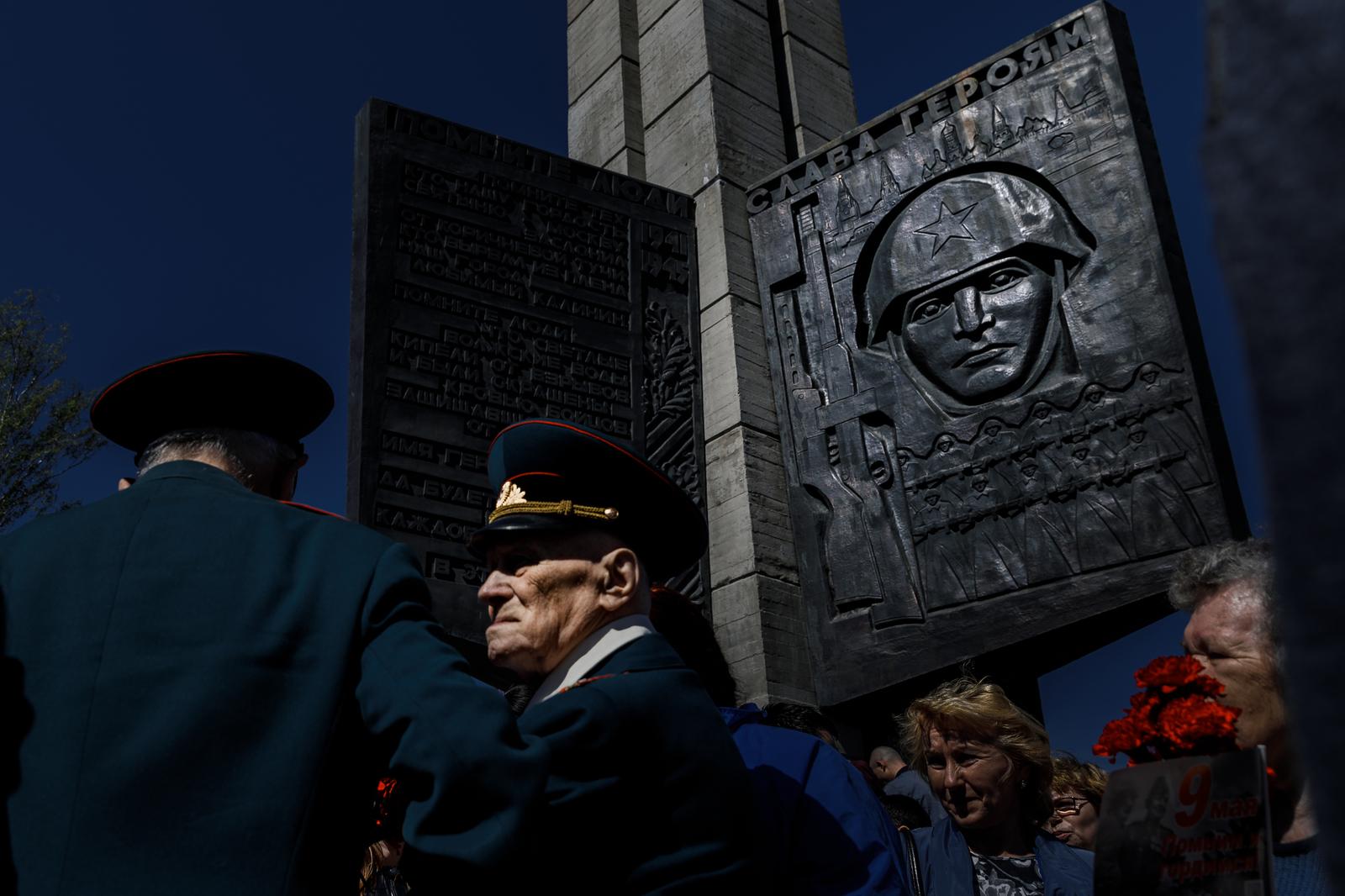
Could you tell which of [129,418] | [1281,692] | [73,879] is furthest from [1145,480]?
[73,879]

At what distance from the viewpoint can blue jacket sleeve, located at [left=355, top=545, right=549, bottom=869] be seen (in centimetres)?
130

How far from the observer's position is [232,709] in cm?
140

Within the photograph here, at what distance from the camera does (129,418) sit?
1971 millimetres

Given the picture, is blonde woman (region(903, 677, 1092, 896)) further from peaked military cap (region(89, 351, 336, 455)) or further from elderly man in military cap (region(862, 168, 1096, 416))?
peaked military cap (region(89, 351, 336, 455))

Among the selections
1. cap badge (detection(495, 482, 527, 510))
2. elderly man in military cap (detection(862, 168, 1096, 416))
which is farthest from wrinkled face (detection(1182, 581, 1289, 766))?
elderly man in military cap (detection(862, 168, 1096, 416))

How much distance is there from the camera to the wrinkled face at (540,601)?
187cm

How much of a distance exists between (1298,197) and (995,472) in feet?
13.9

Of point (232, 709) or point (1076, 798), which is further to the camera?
point (1076, 798)

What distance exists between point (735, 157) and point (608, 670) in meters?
4.87

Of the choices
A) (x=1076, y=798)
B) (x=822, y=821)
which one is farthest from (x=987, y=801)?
(x=822, y=821)

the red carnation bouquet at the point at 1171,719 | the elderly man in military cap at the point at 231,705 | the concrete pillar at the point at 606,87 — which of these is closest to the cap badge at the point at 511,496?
the elderly man in military cap at the point at 231,705

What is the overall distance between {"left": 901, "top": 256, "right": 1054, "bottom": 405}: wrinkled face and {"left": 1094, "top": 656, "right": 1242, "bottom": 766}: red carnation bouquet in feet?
10.5

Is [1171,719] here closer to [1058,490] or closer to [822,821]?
[822,821]

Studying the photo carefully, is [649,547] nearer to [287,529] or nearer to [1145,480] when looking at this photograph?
[287,529]
